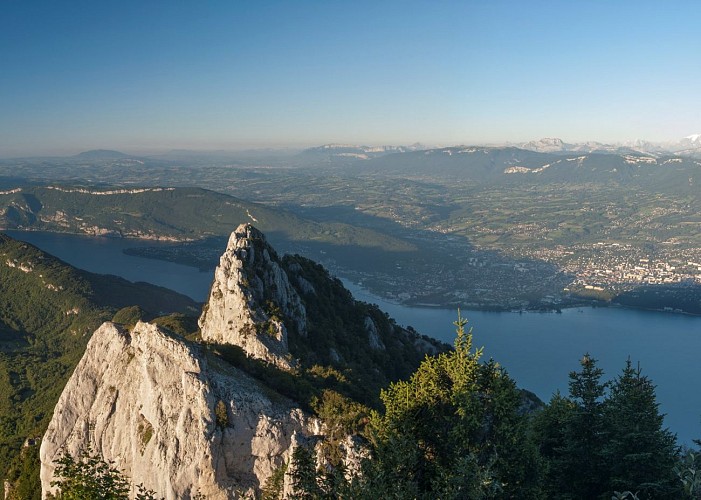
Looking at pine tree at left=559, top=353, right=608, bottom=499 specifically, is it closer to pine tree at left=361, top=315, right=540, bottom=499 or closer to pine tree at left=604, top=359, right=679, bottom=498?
pine tree at left=604, top=359, right=679, bottom=498

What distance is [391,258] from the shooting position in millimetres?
178375

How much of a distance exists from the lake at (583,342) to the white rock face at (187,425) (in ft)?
229

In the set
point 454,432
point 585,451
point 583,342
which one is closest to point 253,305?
point 454,432

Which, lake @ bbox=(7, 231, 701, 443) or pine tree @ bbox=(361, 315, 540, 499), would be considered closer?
pine tree @ bbox=(361, 315, 540, 499)

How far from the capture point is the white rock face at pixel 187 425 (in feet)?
64.2

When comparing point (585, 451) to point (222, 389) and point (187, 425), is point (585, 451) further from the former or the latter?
point (187, 425)

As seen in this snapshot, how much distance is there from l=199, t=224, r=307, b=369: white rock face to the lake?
62.0m

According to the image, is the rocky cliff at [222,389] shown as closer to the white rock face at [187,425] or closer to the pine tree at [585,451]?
the white rock face at [187,425]

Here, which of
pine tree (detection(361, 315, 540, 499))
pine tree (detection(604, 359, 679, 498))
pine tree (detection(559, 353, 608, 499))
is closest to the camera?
pine tree (detection(361, 315, 540, 499))

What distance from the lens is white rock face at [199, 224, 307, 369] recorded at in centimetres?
2694

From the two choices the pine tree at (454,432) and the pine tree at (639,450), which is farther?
the pine tree at (639,450)

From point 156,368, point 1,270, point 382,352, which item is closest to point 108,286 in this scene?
point 1,270

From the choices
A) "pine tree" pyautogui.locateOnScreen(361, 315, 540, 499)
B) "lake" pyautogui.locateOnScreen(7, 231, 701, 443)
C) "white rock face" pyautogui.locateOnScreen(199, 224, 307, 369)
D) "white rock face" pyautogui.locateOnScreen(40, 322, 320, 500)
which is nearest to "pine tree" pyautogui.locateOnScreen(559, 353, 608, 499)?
"pine tree" pyautogui.locateOnScreen(361, 315, 540, 499)

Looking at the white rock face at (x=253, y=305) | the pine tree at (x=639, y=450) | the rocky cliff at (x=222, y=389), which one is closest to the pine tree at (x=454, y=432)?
the rocky cliff at (x=222, y=389)
